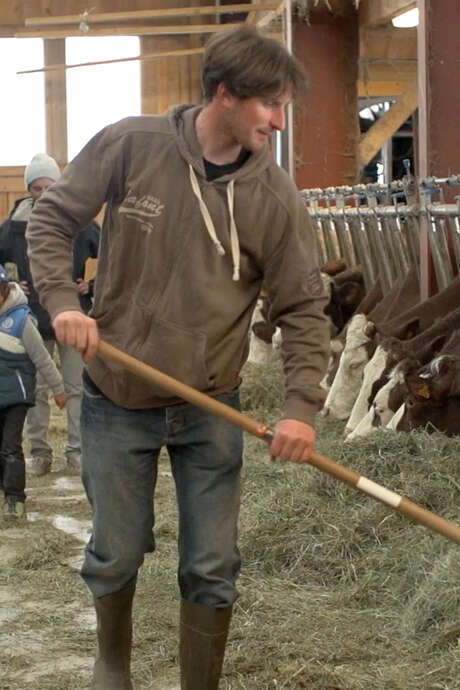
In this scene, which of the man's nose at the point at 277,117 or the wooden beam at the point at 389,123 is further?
the wooden beam at the point at 389,123

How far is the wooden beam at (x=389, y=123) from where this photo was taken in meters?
12.8

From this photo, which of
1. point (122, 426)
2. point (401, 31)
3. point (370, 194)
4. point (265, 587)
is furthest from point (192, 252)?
point (401, 31)

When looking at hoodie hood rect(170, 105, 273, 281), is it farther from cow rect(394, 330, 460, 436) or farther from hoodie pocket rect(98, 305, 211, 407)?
cow rect(394, 330, 460, 436)

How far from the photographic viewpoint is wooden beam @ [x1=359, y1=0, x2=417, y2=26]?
10211mm

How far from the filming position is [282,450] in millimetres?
3416

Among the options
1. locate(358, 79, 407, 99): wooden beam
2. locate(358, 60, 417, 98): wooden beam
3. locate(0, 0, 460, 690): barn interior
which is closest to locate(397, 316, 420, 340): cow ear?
locate(0, 0, 460, 690): barn interior

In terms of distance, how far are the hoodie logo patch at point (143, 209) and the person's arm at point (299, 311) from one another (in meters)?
0.33

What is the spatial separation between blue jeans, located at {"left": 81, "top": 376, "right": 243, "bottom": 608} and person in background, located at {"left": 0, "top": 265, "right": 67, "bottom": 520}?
3109 millimetres

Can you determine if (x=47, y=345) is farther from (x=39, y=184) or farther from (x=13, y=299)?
(x=13, y=299)

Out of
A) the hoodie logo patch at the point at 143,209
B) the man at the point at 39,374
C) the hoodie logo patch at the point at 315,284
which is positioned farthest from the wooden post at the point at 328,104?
the hoodie logo patch at the point at 143,209

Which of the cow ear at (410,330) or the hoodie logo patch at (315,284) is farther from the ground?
the hoodie logo patch at (315,284)

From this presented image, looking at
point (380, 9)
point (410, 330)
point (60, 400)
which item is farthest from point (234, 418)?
point (380, 9)

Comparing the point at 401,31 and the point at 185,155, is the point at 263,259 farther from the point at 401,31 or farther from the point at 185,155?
the point at 401,31

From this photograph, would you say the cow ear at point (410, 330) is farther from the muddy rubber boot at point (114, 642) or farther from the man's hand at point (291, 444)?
the man's hand at point (291, 444)
